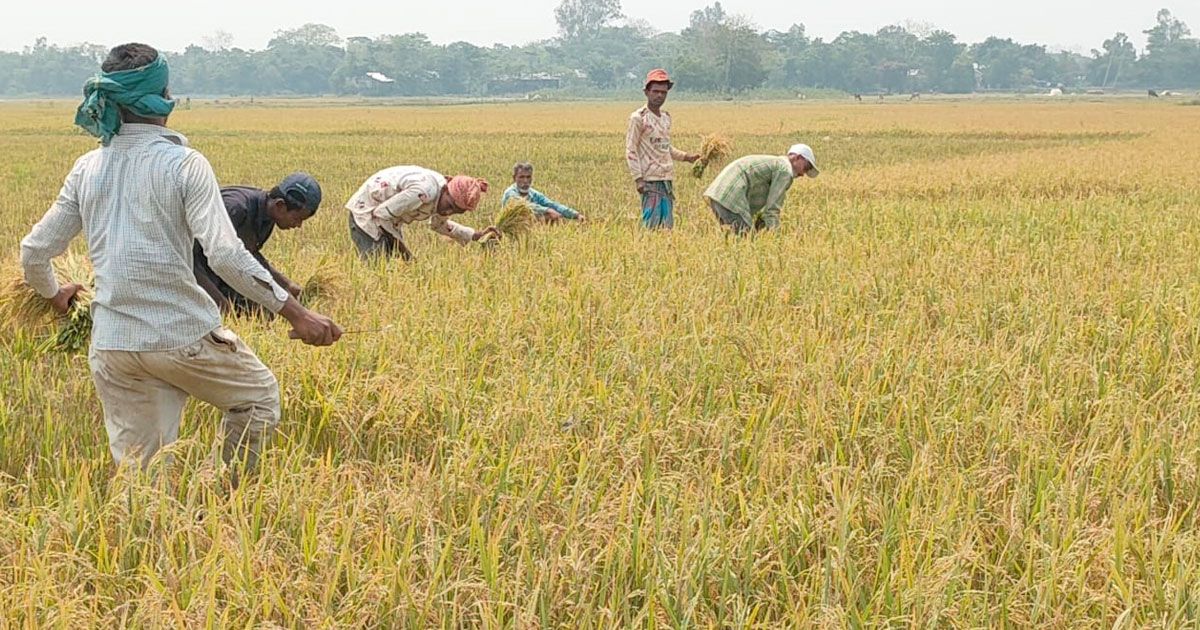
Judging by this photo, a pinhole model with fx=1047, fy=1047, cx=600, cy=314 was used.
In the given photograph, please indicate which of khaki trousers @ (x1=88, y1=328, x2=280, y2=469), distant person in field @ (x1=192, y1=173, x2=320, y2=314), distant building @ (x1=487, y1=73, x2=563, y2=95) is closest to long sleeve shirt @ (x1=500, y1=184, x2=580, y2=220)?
distant person in field @ (x1=192, y1=173, x2=320, y2=314)

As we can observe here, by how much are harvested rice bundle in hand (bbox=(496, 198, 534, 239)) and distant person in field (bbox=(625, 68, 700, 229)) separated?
4.05 ft

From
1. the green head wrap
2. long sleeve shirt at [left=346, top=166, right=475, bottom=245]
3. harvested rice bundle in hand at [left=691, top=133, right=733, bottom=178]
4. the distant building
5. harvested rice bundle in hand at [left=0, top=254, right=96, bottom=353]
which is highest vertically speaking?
the distant building

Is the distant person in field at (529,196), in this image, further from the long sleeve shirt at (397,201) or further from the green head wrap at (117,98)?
the green head wrap at (117,98)

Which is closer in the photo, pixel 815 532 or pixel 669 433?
pixel 815 532

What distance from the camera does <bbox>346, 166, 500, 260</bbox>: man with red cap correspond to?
5.80m

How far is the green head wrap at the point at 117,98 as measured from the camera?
2568 mm

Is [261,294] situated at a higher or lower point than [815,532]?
higher

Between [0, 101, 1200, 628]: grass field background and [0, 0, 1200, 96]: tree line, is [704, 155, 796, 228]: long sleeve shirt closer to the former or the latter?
[0, 101, 1200, 628]: grass field background

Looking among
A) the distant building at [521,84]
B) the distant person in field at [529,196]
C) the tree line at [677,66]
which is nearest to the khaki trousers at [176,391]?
the distant person in field at [529,196]

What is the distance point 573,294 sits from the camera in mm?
5227

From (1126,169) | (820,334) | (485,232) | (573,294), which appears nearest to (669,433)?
(820,334)

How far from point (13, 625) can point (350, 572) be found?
2.12 feet

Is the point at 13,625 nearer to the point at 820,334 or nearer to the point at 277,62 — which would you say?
the point at 820,334

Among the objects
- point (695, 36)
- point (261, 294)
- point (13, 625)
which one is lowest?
point (13, 625)
